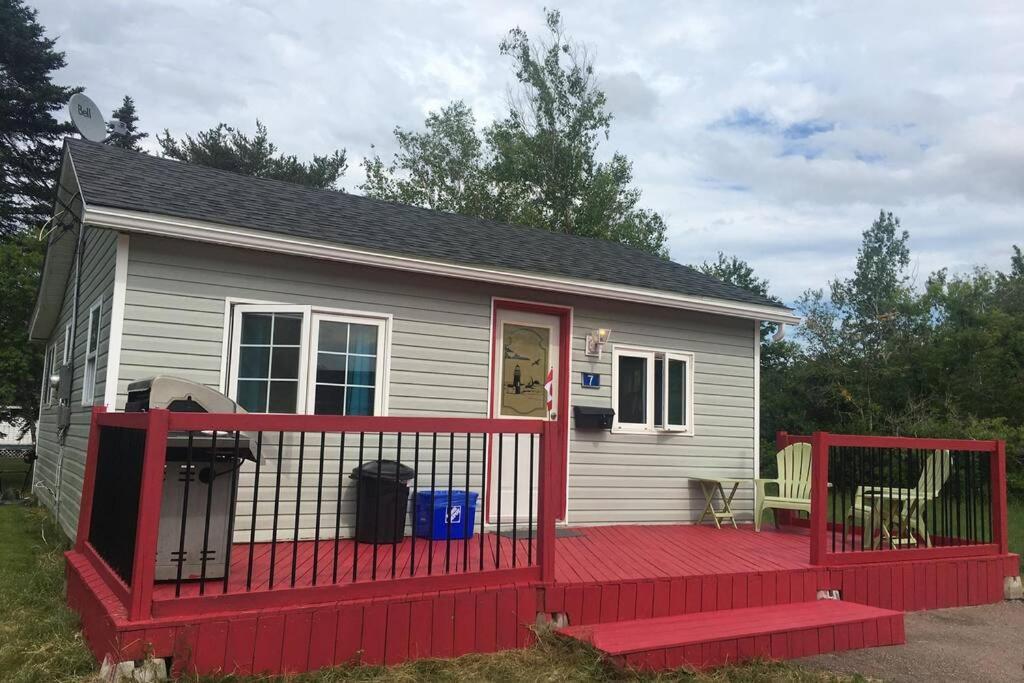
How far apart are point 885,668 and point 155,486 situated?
3830 millimetres

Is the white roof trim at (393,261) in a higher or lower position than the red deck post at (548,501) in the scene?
higher

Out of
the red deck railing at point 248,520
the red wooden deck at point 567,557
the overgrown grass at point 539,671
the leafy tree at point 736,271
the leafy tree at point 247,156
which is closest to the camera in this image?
the red deck railing at point 248,520

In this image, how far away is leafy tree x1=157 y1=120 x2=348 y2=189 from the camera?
27375 mm

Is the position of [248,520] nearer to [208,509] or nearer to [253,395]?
[253,395]

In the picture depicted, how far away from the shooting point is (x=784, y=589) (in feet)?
15.7

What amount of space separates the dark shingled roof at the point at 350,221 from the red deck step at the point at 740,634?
3.16 m

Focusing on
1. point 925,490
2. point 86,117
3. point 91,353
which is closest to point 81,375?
point 91,353

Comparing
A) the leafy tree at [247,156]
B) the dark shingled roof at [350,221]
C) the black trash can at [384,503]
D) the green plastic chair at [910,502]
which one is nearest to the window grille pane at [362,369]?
the black trash can at [384,503]

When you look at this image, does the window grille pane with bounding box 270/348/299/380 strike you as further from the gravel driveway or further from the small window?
the gravel driveway

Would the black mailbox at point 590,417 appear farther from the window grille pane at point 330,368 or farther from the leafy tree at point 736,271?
the leafy tree at point 736,271

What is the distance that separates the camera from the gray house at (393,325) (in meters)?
5.12

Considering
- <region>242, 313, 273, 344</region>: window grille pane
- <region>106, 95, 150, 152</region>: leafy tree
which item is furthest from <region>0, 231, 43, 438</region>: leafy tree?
<region>106, 95, 150, 152</region>: leafy tree

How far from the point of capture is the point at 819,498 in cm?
504

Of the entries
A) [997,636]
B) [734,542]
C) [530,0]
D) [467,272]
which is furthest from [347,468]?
[530,0]
